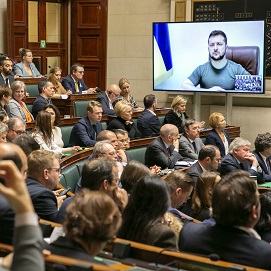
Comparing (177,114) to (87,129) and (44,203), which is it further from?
(44,203)

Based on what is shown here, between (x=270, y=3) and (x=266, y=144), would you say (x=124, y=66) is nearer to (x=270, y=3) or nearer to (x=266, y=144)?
(x=270, y=3)

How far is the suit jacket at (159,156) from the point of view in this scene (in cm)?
715

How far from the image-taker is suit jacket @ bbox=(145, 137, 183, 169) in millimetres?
7152

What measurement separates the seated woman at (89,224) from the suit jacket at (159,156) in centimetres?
484

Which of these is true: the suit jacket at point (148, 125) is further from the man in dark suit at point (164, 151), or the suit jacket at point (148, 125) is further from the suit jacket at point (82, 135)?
the man in dark suit at point (164, 151)

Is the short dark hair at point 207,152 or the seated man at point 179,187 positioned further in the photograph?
the short dark hair at point 207,152

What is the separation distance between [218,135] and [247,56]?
231 cm

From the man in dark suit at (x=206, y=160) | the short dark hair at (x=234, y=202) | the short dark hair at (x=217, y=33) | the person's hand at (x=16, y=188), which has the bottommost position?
the man in dark suit at (x=206, y=160)

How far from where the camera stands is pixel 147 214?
10.4ft

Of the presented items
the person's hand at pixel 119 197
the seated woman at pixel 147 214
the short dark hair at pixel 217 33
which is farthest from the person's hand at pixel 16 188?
the short dark hair at pixel 217 33

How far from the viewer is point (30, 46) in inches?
470

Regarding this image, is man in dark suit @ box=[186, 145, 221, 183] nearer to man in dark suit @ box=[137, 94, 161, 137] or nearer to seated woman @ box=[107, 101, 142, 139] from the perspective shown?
seated woman @ box=[107, 101, 142, 139]

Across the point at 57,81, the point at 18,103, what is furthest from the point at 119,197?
the point at 57,81

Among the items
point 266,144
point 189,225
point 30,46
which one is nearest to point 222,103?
point 30,46
